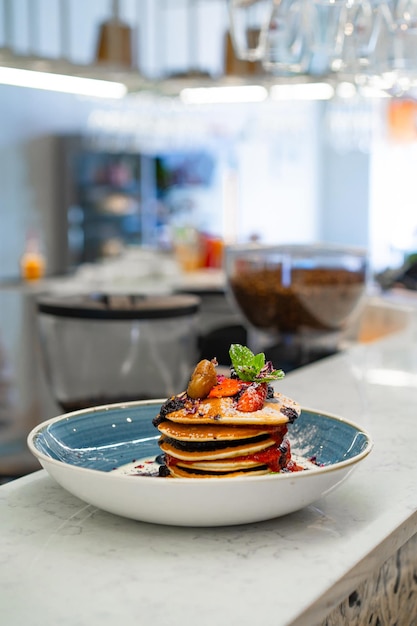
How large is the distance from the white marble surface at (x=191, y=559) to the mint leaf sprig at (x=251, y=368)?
6.8 inches

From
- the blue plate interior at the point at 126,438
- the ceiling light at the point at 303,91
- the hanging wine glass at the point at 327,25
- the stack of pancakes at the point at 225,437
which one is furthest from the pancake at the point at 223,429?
the ceiling light at the point at 303,91

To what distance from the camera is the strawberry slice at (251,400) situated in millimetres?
1026

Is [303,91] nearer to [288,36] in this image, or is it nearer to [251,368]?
[288,36]

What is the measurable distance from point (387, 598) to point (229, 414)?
344 mm

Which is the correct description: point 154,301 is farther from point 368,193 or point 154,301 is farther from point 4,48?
point 368,193

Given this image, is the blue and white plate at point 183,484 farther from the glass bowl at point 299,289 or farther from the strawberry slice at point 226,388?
the glass bowl at point 299,289

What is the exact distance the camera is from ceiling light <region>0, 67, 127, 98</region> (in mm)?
3262

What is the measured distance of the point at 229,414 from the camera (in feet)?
3.31

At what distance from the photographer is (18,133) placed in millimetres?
6773

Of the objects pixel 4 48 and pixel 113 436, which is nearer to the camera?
pixel 113 436

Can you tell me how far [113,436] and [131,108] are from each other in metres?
4.52

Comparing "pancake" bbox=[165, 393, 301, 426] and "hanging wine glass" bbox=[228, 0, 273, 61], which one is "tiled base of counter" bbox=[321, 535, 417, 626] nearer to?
"pancake" bbox=[165, 393, 301, 426]

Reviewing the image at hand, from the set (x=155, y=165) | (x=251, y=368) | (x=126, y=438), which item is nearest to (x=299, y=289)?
(x=126, y=438)

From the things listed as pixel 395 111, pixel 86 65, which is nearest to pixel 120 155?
pixel 395 111
